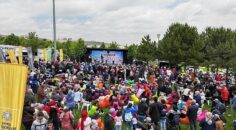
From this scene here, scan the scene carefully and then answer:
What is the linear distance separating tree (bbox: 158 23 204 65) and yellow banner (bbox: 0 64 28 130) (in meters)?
44.3

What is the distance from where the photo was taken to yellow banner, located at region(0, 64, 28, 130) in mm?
10008

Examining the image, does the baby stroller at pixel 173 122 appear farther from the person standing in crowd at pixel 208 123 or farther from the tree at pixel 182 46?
the tree at pixel 182 46

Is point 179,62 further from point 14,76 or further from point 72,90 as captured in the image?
point 14,76

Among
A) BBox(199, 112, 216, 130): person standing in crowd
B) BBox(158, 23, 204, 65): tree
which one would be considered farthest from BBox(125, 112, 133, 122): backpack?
BBox(158, 23, 204, 65): tree

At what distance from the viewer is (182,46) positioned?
2148 inches

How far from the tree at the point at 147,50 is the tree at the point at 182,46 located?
16.3 ft

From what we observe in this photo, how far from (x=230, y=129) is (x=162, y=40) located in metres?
Result: 40.0

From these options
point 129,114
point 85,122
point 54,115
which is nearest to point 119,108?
point 129,114

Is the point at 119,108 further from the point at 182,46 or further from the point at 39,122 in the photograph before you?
the point at 182,46

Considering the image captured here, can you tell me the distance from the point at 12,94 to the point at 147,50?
54086mm

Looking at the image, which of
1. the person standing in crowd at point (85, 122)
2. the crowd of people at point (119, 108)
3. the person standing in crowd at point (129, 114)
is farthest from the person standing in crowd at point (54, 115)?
the person standing in crowd at point (129, 114)

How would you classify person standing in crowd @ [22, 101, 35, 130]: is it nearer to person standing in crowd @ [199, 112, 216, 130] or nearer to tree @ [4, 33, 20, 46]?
person standing in crowd @ [199, 112, 216, 130]

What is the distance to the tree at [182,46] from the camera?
175ft

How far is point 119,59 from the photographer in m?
55.4
